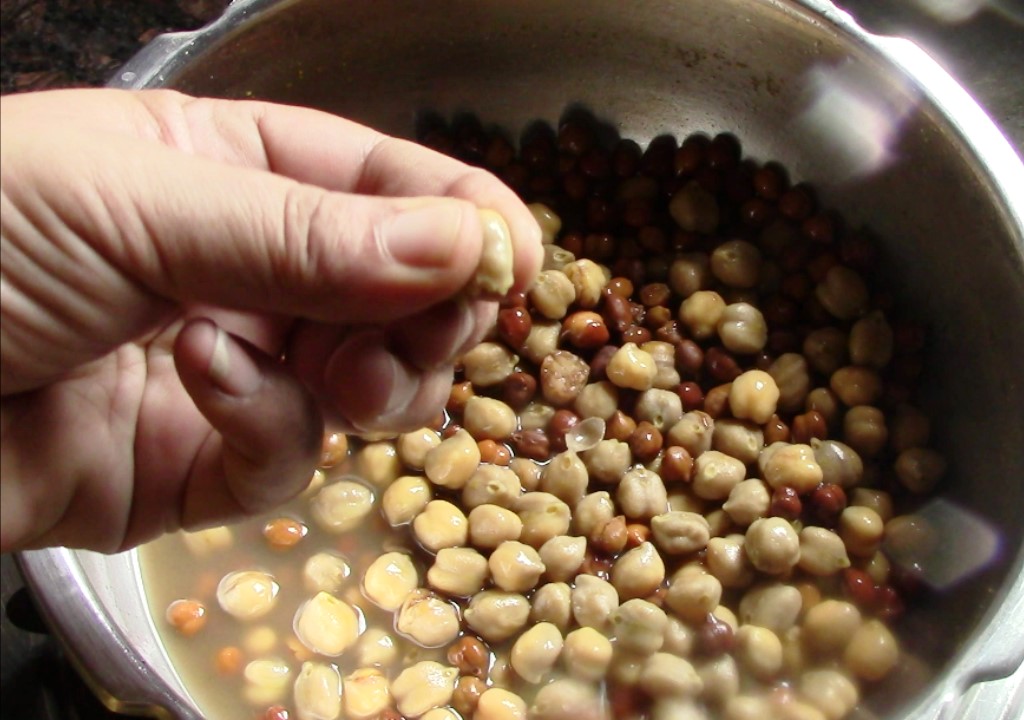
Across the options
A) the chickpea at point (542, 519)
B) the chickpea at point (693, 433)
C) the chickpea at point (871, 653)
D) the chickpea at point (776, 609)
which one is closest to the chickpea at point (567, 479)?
the chickpea at point (542, 519)

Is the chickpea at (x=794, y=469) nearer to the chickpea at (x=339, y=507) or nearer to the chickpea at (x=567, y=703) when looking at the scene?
the chickpea at (x=567, y=703)

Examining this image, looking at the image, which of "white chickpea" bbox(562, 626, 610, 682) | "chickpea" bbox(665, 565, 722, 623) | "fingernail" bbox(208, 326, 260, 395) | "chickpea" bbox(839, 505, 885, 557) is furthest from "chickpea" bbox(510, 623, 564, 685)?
"fingernail" bbox(208, 326, 260, 395)

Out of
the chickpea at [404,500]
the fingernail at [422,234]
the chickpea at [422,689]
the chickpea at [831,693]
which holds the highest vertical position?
the fingernail at [422,234]

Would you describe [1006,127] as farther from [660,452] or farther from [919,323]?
[660,452]

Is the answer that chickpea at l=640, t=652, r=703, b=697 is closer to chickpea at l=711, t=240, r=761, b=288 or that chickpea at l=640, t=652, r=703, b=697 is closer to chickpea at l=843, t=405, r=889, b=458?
chickpea at l=843, t=405, r=889, b=458

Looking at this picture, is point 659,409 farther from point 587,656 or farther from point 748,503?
point 587,656

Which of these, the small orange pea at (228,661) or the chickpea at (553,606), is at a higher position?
the chickpea at (553,606)
